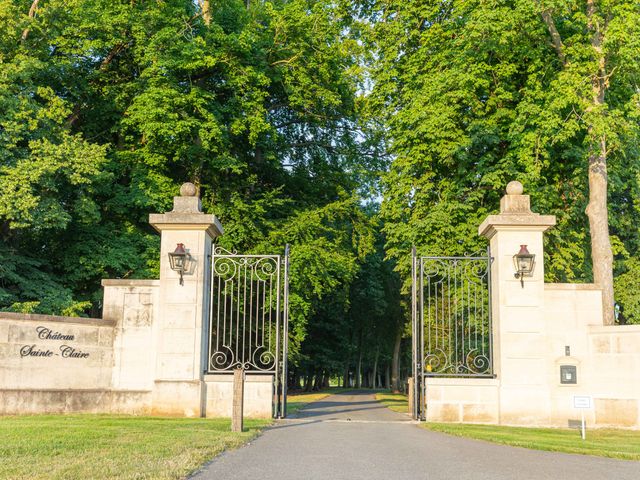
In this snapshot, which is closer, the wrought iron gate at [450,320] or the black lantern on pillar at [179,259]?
the black lantern on pillar at [179,259]

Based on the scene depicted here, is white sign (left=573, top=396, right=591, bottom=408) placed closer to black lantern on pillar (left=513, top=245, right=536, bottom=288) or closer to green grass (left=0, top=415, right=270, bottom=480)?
black lantern on pillar (left=513, top=245, right=536, bottom=288)

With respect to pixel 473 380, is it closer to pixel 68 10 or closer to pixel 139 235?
pixel 139 235

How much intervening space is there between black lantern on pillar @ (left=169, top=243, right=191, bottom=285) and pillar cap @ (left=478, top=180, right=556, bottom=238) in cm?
577

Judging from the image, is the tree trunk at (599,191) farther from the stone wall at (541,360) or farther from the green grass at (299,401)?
the green grass at (299,401)

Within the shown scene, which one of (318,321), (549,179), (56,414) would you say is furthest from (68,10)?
(318,321)

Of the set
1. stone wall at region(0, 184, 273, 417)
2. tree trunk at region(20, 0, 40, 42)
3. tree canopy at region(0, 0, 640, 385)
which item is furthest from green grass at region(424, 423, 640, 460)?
tree trunk at region(20, 0, 40, 42)

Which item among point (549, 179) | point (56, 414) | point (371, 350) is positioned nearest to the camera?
point (56, 414)

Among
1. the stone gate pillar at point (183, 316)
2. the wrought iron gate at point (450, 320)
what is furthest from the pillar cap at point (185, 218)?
the wrought iron gate at point (450, 320)

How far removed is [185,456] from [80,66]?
17.5 metres

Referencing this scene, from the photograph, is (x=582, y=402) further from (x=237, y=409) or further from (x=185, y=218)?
(x=185, y=218)

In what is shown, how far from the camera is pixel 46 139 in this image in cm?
1872

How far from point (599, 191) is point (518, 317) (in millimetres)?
5935

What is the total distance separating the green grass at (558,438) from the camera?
902cm

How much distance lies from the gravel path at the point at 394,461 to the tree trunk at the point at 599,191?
26.5 feet
